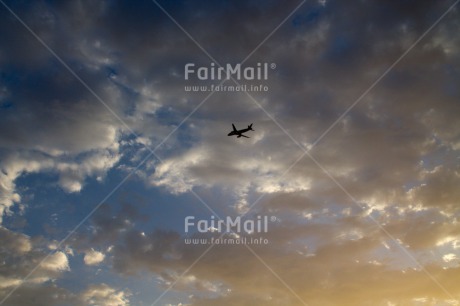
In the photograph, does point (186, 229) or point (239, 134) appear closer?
point (186, 229)

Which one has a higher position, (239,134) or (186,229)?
(239,134)
